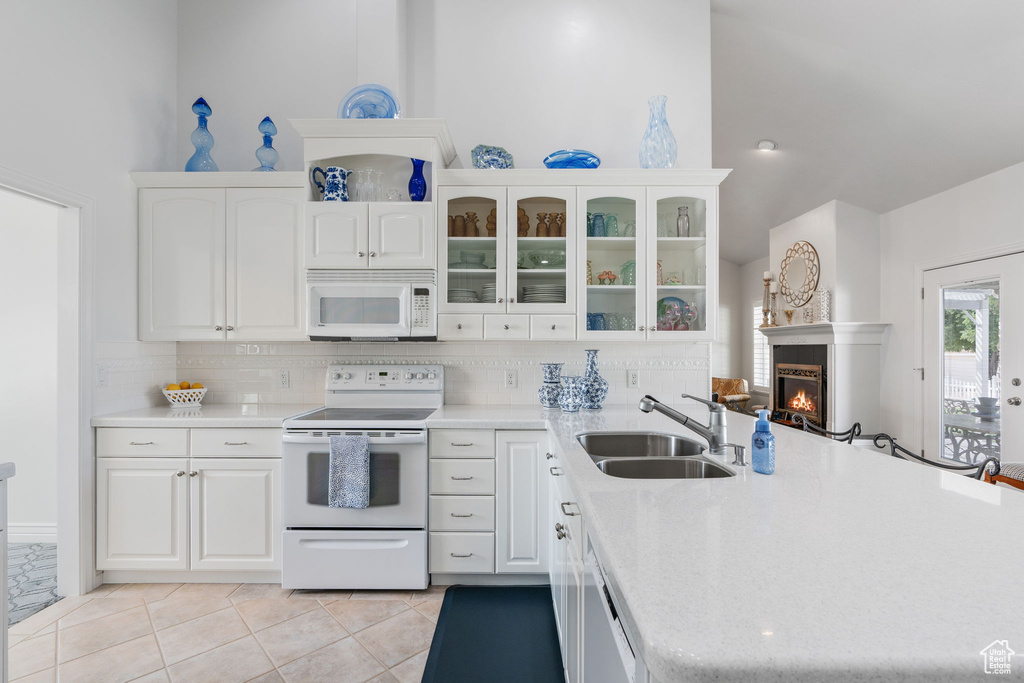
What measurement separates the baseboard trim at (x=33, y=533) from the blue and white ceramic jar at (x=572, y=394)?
3.31 m

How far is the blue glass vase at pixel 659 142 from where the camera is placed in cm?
287

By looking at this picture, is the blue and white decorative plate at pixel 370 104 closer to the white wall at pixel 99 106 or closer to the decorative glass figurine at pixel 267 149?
the decorative glass figurine at pixel 267 149

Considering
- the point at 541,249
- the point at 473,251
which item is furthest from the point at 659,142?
the point at 473,251

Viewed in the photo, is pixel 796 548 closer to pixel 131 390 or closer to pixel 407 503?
pixel 407 503

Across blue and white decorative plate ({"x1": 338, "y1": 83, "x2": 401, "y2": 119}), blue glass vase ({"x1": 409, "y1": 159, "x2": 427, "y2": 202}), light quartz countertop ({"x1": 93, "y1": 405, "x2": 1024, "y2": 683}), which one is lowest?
light quartz countertop ({"x1": 93, "y1": 405, "x2": 1024, "y2": 683})

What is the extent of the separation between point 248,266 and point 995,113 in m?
5.07

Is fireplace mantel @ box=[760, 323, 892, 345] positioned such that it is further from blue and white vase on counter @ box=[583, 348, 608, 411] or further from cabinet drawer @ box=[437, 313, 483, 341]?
cabinet drawer @ box=[437, 313, 483, 341]

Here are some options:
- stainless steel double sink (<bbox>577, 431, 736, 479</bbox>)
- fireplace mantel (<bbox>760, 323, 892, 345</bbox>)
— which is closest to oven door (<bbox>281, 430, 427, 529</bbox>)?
stainless steel double sink (<bbox>577, 431, 736, 479</bbox>)

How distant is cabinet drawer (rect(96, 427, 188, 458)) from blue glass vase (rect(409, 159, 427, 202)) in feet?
5.65

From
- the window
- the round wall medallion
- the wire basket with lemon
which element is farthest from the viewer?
the window

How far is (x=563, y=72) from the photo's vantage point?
3.13 meters

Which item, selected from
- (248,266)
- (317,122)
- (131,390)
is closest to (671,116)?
(317,122)

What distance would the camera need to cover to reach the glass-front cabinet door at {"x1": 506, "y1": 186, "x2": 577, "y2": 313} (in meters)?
2.81

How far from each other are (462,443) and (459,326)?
673mm
